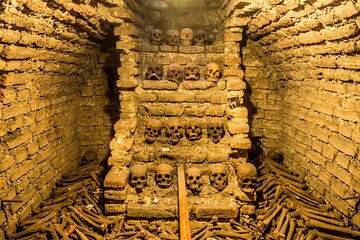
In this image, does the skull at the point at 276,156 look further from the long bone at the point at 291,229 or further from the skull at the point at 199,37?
the skull at the point at 199,37

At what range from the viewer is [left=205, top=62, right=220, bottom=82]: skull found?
16.0 feet

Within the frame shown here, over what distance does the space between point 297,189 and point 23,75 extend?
178 inches

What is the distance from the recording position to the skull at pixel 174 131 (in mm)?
4551

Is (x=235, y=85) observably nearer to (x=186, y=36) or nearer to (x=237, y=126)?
(x=237, y=126)

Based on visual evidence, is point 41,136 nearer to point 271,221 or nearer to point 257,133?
point 271,221

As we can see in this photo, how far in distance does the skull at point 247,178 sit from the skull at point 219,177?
25cm

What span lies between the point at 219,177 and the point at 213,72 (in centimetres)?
183

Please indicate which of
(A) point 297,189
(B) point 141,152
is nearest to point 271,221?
(A) point 297,189

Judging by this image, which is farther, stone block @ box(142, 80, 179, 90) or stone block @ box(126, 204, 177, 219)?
stone block @ box(142, 80, 179, 90)

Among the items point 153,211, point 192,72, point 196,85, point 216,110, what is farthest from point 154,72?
point 153,211

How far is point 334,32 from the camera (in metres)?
3.05

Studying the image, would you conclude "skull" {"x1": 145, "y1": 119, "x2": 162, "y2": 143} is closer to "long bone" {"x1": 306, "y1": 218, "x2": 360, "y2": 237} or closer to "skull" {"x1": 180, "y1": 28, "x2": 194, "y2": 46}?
"skull" {"x1": 180, "y1": 28, "x2": 194, "y2": 46}

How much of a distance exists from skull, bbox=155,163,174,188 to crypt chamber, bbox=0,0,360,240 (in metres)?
0.02

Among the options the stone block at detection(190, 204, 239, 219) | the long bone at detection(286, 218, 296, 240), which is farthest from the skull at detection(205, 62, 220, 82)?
the long bone at detection(286, 218, 296, 240)
